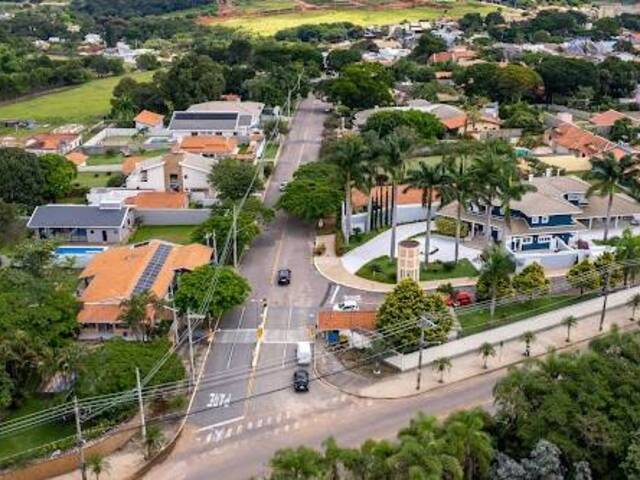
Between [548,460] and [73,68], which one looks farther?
[73,68]

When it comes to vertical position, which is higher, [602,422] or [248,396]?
[602,422]

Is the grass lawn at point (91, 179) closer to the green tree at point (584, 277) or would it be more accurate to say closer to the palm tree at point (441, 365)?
the palm tree at point (441, 365)

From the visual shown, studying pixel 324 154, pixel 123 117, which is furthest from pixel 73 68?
pixel 324 154

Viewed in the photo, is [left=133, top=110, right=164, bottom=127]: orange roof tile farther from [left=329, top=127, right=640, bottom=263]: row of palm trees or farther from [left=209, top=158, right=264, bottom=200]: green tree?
[left=329, top=127, right=640, bottom=263]: row of palm trees

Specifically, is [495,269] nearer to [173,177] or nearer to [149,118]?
[173,177]

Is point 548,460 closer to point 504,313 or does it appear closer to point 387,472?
point 387,472

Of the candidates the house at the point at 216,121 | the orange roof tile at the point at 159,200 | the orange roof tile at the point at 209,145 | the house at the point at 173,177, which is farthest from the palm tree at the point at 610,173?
the house at the point at 216,121
